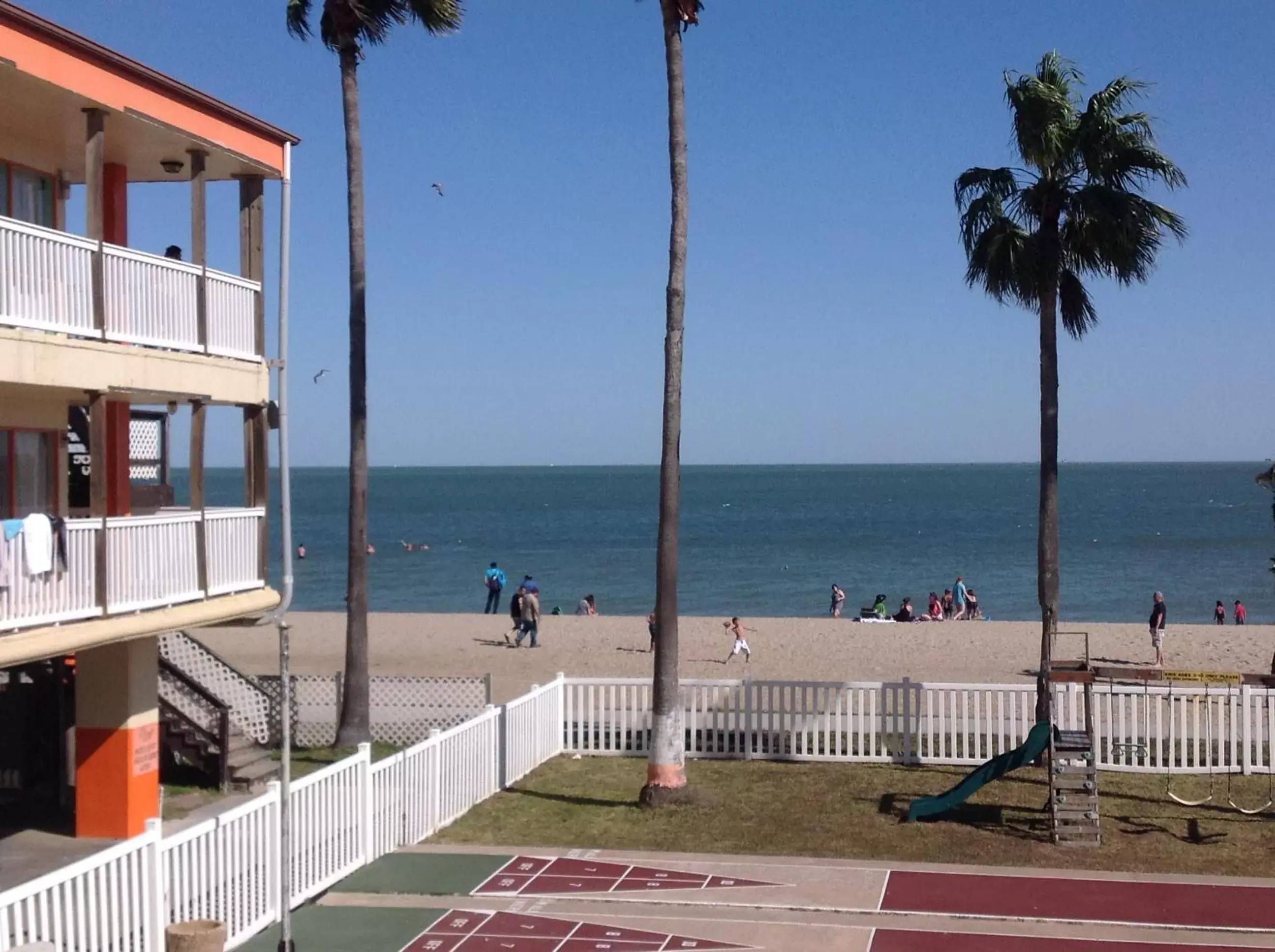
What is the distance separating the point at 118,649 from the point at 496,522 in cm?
13179

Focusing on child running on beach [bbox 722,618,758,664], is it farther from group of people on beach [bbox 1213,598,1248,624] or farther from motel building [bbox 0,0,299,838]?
group of people on beach [bbox 1213,598,1248,624]

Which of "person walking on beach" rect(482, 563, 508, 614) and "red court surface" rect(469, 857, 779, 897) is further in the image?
"person walking on beach" rect(482, 563, 508, 614)

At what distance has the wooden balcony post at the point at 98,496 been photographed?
13.2 m

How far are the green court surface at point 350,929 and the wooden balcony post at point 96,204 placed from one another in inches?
226

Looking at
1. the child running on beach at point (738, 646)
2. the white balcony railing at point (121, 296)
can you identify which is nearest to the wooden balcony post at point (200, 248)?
the white balcony railing at point (121, 296)

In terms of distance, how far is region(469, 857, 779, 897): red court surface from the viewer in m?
13.6

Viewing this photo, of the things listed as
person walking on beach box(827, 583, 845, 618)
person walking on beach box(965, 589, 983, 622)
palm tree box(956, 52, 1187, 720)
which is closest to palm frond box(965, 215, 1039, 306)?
palm tree box(956, 52, 1187, 720)

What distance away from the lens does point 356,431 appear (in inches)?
814

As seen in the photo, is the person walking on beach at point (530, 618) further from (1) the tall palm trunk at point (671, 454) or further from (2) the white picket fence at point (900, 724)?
(1) the tall palm trunk at point (671, 454)

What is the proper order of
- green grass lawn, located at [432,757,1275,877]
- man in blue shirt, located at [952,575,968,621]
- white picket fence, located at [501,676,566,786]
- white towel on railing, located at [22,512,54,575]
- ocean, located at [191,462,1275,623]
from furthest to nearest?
ocean, located at [191,462,1275,623]
man in blue shirt, located at [952,575,968,621]
white picket fence, located at [501,676,566,786]
green grass lawn, located at [432,757,1275,877]
white towel on railing, located at [22,512,54,575]

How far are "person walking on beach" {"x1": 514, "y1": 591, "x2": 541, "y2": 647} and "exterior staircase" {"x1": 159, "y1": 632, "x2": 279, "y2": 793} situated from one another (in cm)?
1634

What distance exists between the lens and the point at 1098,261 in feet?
65.3

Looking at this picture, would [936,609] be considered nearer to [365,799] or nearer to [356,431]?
[356,431]

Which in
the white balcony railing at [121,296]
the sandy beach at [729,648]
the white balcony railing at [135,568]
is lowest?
the sandy beach at [729,648]
